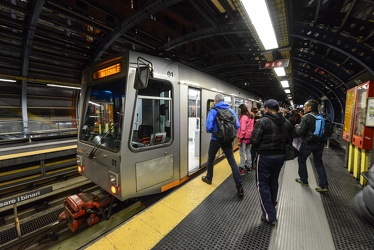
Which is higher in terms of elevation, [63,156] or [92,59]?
[92,59]

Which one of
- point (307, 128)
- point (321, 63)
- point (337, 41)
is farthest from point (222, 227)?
point (321, 63)

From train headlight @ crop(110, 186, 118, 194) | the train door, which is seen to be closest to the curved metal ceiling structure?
the train door

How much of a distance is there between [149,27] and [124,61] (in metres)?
8.95

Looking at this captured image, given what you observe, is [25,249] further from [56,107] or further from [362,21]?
[56,107]

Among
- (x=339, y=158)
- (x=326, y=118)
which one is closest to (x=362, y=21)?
(x=326, y=118)

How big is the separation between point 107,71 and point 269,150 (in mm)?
2759

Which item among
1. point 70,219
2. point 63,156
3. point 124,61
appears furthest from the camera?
point 63,156

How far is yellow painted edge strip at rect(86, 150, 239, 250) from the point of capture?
1929 millimetres

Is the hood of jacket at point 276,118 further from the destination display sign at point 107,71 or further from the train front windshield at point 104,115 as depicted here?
the destination display sign at point 107,71

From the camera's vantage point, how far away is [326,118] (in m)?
3.17

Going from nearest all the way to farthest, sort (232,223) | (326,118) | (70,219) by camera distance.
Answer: (232,223), (70,219), (326,118)

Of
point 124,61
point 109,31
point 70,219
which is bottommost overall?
point 70,219

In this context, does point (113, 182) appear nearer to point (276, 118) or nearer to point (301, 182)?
point (276, 118)

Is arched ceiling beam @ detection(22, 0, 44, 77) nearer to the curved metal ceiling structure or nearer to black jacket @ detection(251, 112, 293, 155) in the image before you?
the curved metal ceiling structure
